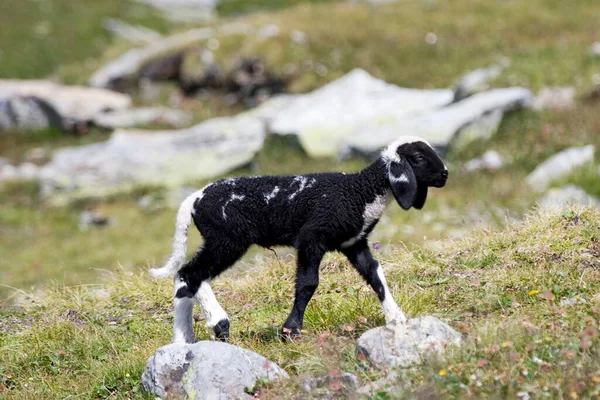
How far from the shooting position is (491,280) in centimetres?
842

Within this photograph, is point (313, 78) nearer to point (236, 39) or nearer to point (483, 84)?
point (236, 39)

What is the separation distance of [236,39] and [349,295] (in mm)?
24294

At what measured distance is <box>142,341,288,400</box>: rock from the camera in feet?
22.1

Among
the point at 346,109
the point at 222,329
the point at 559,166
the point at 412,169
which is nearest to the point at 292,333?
the point at 222,329

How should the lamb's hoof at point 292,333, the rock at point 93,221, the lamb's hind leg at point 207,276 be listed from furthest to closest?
the rock at point 93,221
the lamb's hind leg at point 207,276
the lamb's hoof at point 292,333

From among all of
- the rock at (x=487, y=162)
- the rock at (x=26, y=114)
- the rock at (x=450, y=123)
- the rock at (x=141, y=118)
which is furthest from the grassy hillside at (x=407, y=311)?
the rock at (x=26, y=114)

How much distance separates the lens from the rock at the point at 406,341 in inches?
261

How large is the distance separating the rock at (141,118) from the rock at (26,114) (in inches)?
77.9

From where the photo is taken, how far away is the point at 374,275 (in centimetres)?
780

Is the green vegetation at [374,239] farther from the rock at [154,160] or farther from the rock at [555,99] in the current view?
the rock at [154,160]

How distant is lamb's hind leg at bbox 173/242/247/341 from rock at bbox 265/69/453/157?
14.8 metres

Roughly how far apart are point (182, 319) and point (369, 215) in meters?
2.14

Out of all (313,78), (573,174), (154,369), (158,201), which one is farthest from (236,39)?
(154,369)

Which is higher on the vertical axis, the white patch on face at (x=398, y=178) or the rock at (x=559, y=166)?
the white patch on face at (x=398, y=178)
